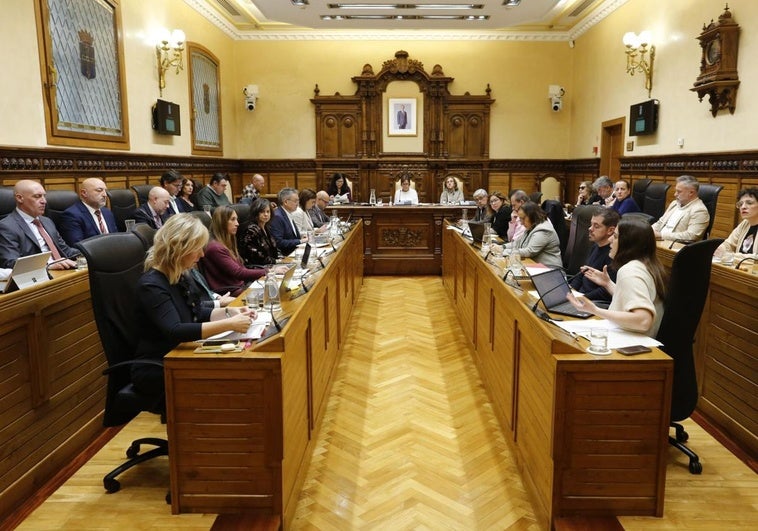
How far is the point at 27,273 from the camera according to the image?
2883 millimetres

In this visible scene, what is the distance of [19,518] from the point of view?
8.06ft

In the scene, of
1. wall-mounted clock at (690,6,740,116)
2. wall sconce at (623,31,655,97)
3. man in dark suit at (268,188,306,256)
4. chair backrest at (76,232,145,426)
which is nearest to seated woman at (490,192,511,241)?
man in dark suit at (268,188,306,256)

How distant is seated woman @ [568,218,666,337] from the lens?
2.42 metres

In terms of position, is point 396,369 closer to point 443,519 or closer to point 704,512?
point 443,519

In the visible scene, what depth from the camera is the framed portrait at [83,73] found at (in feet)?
16.9

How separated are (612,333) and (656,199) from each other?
466 cm

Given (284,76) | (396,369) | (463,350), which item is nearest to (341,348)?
(396,369)

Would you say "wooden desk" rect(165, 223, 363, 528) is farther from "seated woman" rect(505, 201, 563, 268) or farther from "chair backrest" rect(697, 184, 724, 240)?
"chair backrest" rect(697, 184, 724, 240)

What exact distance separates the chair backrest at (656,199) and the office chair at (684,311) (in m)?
4.34

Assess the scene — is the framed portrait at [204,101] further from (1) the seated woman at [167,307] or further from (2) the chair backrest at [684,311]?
(2) the chair backrest at [684,311]

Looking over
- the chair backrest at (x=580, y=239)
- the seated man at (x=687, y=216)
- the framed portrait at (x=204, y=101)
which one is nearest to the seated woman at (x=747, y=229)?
the seated man at (x=687, y=216)

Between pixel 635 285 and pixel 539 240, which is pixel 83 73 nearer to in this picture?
pixel 539 240

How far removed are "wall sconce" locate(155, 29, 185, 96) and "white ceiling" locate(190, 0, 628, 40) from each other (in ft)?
3.83

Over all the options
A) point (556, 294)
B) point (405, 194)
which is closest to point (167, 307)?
point (556, 294)
